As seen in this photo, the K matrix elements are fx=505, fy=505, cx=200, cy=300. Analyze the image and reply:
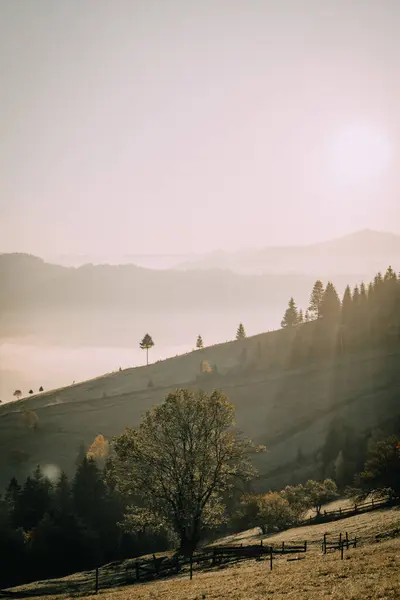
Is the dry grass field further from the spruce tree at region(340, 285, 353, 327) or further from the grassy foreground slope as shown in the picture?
the spruce tree at region(340, 285, 353, 327)

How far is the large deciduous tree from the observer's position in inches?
2087

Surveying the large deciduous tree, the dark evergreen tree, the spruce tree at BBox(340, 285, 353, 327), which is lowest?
the dark evergreen tree

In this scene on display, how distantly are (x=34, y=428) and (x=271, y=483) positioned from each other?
8487cm

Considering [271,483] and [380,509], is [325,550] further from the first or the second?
[271,483]

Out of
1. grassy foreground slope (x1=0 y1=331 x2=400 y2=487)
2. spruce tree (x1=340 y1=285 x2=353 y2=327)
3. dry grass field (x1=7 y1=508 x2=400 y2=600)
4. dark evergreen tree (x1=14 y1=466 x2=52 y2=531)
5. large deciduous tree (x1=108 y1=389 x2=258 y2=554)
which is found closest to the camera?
dry grass field (x1=7 y1=508 x2=400 y2=600)

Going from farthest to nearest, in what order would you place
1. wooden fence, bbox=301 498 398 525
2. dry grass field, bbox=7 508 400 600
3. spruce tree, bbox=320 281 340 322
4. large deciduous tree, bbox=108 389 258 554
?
1. spruce tree, bbox=320 281 340 322
2. wooden fence, bbox=301 498 398 525
3. large deciduous tree, bbox=108 389 258 554
4. dry grass field, bbox=7 508 400 600

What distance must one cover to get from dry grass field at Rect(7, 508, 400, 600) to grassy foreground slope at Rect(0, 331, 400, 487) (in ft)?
236

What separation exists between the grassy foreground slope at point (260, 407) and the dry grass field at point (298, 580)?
72043 millimetres

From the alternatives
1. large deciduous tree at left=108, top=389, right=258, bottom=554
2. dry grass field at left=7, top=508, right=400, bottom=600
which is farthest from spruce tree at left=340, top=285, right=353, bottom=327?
dry grass field at left=7, top=508, right=400, bottom=600

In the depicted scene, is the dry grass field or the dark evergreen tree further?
the dark evergreen tree

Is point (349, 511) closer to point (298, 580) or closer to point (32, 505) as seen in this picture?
point (298, 580)

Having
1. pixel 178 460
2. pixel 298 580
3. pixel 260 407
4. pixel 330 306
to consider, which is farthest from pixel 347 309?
pixel 298 580

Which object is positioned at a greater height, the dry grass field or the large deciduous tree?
the large deciduous tree

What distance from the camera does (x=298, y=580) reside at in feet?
95.7
